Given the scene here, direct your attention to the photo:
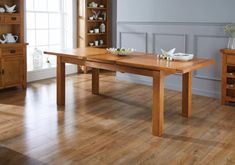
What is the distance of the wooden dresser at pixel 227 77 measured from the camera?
4.42 metres

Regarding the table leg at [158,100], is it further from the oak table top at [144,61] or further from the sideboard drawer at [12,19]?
the sideboard drawer at [12,19]

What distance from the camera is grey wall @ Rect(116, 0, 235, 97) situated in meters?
4.85

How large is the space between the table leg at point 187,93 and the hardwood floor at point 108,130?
0.30 feet

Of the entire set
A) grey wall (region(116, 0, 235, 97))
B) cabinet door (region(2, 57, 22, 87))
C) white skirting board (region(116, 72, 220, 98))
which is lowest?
white skirting board (region(116, 72, 220, 98))

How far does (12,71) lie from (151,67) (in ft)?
9.19

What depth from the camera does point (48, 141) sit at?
318 centimetres

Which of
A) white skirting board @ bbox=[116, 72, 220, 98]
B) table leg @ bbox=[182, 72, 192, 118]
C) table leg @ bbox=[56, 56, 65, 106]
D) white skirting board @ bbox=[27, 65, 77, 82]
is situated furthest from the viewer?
white skirting board @ bbox=[27, 65, 77, 82]

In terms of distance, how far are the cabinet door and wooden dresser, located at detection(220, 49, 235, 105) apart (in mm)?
3114

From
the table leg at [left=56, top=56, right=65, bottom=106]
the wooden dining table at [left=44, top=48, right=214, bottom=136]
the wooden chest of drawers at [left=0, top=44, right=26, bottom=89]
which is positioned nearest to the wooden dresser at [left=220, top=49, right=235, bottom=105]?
the wooden dining table at [left=44, top=48, right=214, bottom=136]

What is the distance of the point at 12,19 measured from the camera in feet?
16.8

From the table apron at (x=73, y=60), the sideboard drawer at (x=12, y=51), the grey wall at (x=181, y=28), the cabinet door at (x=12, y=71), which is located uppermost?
the grey wall at (x=181, y=28)

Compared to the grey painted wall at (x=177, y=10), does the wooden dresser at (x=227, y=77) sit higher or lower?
lower

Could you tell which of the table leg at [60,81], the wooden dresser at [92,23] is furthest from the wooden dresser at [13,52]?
the wooden dresser at [92,23]

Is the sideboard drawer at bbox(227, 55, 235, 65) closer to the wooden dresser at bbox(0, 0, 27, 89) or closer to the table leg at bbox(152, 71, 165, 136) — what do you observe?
the table leg at bbox(152, 71, 165, 136)
